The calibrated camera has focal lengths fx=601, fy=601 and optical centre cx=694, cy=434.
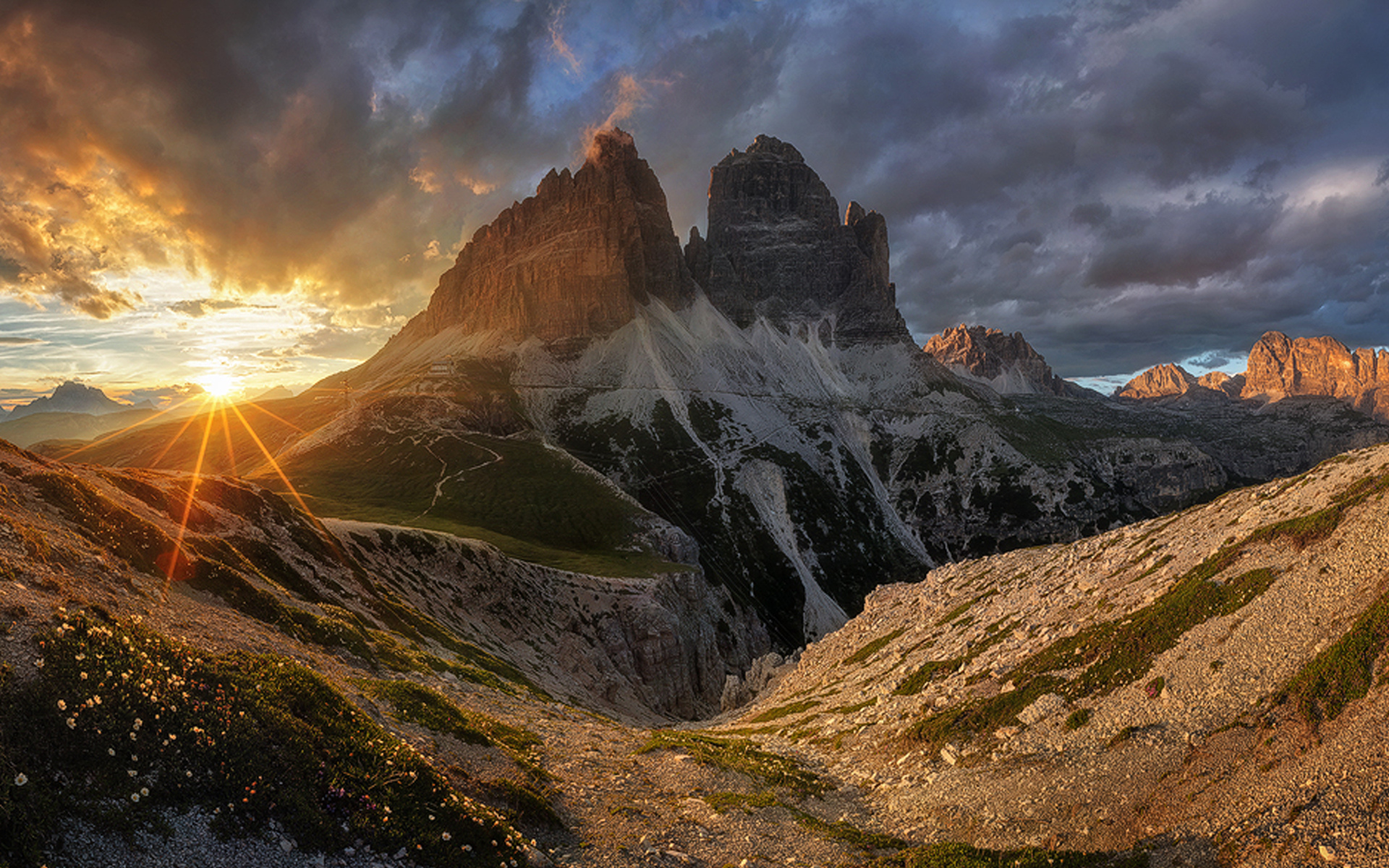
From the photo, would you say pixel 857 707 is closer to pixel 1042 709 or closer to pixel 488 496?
pixel 1042 709

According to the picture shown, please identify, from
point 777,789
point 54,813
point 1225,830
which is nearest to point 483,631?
point 777,789

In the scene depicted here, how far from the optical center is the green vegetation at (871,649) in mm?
50031

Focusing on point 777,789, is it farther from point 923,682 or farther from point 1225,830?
point 1225,830

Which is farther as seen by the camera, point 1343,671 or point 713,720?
point 713,720

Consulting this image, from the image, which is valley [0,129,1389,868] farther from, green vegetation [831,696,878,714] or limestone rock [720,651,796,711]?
limestone rock [720,651,796,711]

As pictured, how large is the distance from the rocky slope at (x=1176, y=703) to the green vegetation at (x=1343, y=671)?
60 mm

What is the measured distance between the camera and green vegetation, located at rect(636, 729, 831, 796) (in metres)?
29.0

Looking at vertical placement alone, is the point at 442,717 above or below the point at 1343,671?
below

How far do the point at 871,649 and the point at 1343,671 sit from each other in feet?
111

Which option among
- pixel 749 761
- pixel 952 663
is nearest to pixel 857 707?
pixel 952 663

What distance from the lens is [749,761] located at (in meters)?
32.0

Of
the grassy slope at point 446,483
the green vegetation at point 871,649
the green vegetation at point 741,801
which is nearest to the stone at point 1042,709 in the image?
the green vegetation at point 741,801

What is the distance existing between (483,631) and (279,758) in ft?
169

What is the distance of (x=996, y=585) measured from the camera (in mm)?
46625
